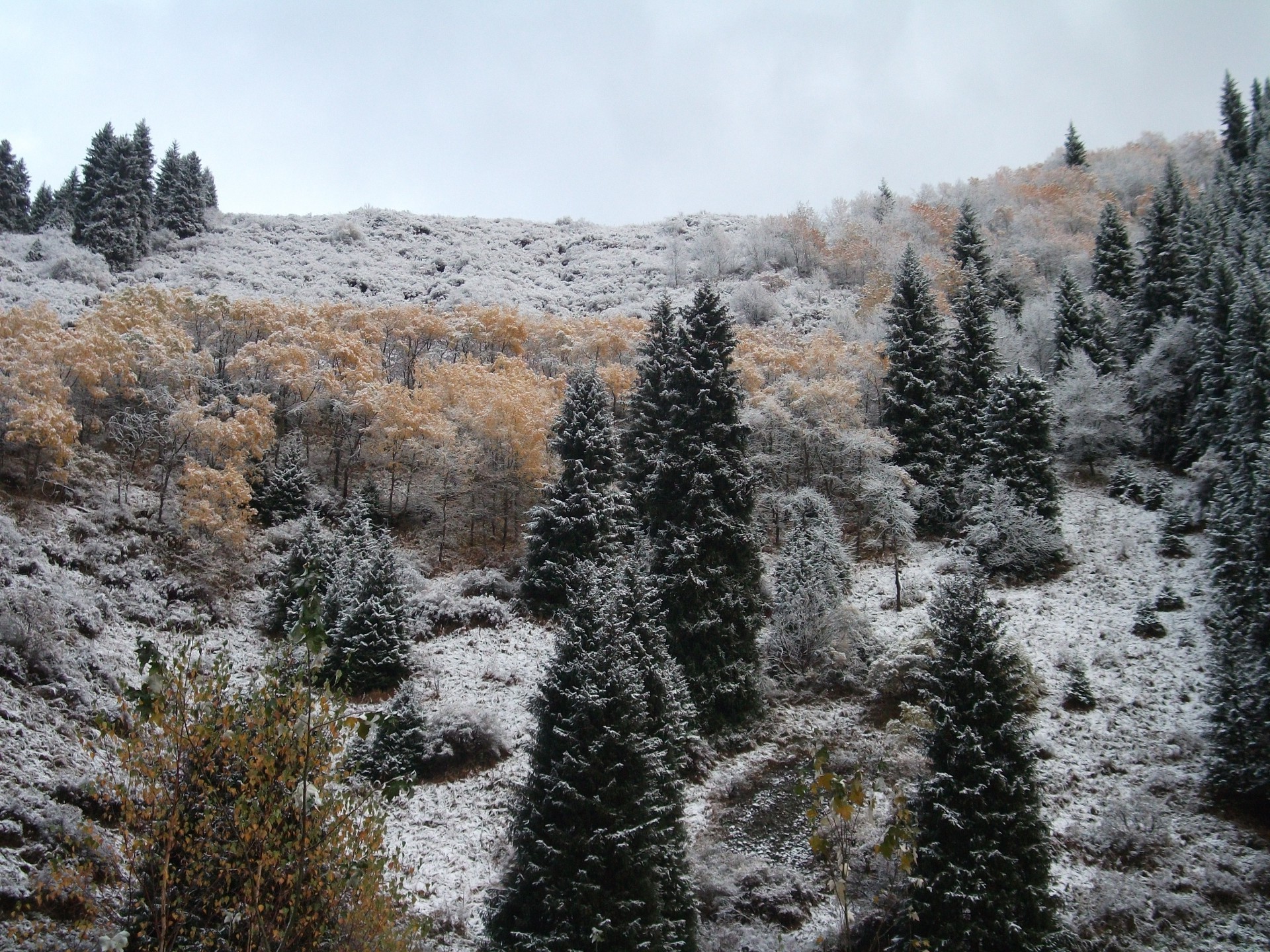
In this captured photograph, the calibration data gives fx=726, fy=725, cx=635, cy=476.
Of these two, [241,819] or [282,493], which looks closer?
[241,819]

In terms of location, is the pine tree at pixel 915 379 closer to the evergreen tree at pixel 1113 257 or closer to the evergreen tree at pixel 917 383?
the evergreen tree at pixel 917 383

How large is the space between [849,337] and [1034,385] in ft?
57.9

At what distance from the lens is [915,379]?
35812 mm

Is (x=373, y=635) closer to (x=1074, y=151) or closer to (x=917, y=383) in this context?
(x=917, y=383)

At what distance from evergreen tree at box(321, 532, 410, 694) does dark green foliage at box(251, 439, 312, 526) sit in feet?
31.6

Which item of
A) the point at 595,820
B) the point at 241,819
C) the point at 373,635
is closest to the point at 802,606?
the point at 595,820

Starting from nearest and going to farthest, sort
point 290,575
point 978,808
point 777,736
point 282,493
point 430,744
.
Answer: point 978,808 < point 430,744 < point 777,736 < point 290,575 < point 282,493

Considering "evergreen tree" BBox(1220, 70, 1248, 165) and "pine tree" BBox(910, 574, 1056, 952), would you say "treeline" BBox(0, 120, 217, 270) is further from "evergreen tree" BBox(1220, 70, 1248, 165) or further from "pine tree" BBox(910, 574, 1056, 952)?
"evergreen tree" BBox(1220, 70, 1248, 165)

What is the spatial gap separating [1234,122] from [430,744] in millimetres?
88099

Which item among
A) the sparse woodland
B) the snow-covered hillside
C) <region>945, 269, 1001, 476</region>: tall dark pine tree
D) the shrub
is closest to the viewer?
the shrub

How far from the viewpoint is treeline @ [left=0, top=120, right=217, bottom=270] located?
55.6 meters

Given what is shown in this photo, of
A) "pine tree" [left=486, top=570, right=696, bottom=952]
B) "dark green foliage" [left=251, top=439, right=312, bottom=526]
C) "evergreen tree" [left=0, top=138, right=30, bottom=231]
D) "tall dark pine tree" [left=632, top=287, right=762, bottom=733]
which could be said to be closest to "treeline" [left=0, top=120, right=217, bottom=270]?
"evergreen tree" [left=0, top=138, right=30, bottom=231]

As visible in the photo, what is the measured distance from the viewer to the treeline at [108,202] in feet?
182

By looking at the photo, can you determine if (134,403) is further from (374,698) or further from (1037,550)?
(1037,550)
